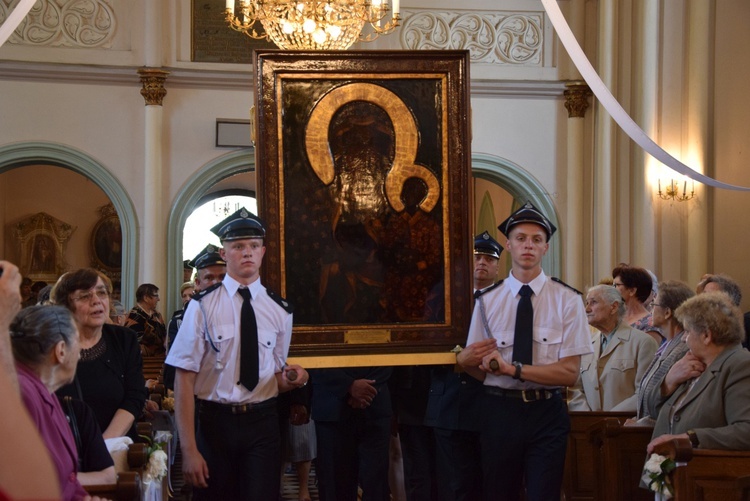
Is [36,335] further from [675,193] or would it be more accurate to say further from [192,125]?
[192,125]

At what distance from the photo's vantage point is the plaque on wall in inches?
524

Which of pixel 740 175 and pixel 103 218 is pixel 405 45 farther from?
pixel 103 218

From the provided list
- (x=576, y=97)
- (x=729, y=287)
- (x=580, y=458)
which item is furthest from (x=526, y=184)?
(x=580, y=458)

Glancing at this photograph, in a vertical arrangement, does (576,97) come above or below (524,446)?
above

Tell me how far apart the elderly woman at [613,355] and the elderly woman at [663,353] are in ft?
1.83

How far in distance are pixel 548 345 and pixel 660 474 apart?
Answer: 78cm

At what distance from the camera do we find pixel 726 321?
4.88 m

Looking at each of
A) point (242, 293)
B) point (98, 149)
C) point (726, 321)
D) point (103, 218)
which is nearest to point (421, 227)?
point (242, 293)

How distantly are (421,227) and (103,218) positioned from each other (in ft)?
49.6

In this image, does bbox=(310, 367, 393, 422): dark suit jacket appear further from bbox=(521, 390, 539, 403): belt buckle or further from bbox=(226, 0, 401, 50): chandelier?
bbox=(226, 0, 401, 50): chandelier

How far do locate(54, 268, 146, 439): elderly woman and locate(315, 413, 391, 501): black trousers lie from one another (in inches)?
48.0

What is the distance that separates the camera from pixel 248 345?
195 inches

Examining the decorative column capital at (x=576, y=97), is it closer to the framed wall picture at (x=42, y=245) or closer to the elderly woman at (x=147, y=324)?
the elderly woman at (x=147, y=324)

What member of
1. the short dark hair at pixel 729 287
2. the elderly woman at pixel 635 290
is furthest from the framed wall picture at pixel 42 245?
the short dark hair at pixel 729 287
